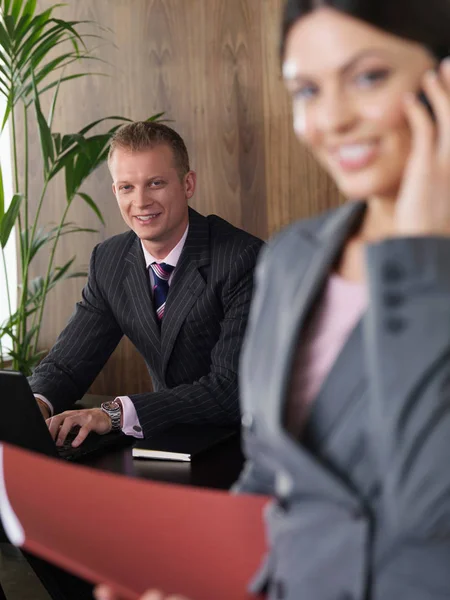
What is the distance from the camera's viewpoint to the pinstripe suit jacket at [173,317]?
2.56m

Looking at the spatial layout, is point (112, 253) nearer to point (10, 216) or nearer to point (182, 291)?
point (182, 291)

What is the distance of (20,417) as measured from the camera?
5.65 ft

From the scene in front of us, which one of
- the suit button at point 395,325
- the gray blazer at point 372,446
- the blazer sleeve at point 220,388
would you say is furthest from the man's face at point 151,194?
the suit button at point 395,325

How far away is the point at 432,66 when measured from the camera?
74 cm

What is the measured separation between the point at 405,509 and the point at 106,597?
280 millimetres

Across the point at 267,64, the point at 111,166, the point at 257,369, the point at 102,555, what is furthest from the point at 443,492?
the point at 267,64

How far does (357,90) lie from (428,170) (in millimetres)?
97

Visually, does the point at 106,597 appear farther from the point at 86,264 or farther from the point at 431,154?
the point at 86,264

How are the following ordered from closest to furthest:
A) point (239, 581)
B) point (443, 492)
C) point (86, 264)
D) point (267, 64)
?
point (443, 492) → point (239, 581) → point (267, 64) → point (86, 264)

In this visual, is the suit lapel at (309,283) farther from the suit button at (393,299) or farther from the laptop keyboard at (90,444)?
the laptop keyboard at (90,444)

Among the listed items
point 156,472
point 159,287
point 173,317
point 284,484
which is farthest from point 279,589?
point 159,287

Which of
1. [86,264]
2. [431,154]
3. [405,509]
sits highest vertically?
[431,154]

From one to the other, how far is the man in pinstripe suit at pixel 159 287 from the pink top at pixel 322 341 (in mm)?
1698

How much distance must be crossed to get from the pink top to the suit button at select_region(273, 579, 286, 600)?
134 millimetres
